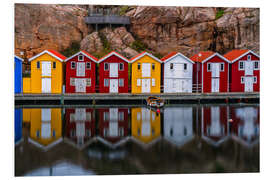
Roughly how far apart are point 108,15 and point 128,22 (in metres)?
2.79

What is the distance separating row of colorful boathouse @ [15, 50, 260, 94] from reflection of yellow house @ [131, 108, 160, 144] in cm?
461

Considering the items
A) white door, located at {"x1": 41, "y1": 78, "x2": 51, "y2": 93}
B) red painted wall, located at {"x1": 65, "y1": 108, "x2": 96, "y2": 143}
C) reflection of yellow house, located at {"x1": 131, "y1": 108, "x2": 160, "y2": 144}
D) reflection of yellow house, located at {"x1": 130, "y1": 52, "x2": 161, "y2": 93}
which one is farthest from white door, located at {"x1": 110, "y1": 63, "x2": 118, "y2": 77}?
red painted wall, located at {"x1": 65, "y1": 108, "x2": 96, "y2": 143}

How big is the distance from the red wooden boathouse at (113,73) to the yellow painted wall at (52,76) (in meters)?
3.64

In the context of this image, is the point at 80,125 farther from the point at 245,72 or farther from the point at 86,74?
the point at 245,72

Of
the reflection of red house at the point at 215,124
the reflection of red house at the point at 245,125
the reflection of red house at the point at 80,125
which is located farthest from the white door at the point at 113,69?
the reflection of red house at the point at 245,125

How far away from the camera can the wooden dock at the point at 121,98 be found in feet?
90.8

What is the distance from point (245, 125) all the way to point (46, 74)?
17591 millimetres

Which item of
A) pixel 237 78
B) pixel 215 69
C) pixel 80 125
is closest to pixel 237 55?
pixel 237 78

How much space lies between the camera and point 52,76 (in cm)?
2900

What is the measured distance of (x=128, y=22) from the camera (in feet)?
135

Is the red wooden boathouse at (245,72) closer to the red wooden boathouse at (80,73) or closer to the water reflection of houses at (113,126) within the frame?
the water reflection of houses at (113,126)

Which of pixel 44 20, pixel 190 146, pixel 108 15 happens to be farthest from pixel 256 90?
pixel 44 20

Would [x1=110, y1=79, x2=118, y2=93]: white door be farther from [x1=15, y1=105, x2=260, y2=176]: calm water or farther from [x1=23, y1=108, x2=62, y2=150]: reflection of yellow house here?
[x1=23, y1=108, x2=62, y2=150]: reflection of yellow house

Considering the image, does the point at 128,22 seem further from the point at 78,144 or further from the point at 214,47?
the point at 78,144
